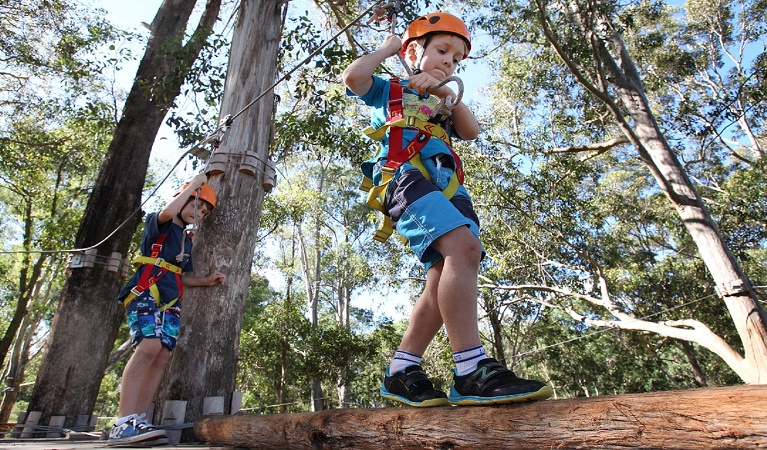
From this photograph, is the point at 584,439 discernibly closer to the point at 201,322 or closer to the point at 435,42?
the point at 435,42

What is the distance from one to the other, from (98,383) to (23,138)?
8004 millimetres

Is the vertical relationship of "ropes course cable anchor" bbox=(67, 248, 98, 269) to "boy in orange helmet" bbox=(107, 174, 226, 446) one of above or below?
above

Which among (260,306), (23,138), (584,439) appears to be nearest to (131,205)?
(584,439)

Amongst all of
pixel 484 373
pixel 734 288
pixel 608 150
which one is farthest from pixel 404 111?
pixel 608 150

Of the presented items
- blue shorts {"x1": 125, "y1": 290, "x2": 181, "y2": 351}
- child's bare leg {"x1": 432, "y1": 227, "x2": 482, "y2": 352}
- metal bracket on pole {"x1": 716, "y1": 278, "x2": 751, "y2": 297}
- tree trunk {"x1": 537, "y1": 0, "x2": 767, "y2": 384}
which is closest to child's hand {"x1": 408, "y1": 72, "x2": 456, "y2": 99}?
child's bare leg {"x1": 432, "y1": 227, "x2": 482, "y2": 352}

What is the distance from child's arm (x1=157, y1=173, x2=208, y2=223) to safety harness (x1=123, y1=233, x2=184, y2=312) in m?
0.14

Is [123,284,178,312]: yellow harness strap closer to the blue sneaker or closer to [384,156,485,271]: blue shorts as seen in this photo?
the blue sneaker

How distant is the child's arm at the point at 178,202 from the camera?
3094 millimetres

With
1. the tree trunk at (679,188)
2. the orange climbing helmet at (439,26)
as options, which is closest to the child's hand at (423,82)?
the orange climbing helmet at (439,26)

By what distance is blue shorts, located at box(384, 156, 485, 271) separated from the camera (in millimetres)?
1835

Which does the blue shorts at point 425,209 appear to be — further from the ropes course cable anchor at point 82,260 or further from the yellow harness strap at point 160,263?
the ropes course cable anchor at point 82,260

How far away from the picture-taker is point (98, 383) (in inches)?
198

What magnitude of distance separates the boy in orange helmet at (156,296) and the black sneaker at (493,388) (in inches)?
64.9

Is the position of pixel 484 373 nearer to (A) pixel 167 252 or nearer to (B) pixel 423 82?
(B) pixel 423 82
